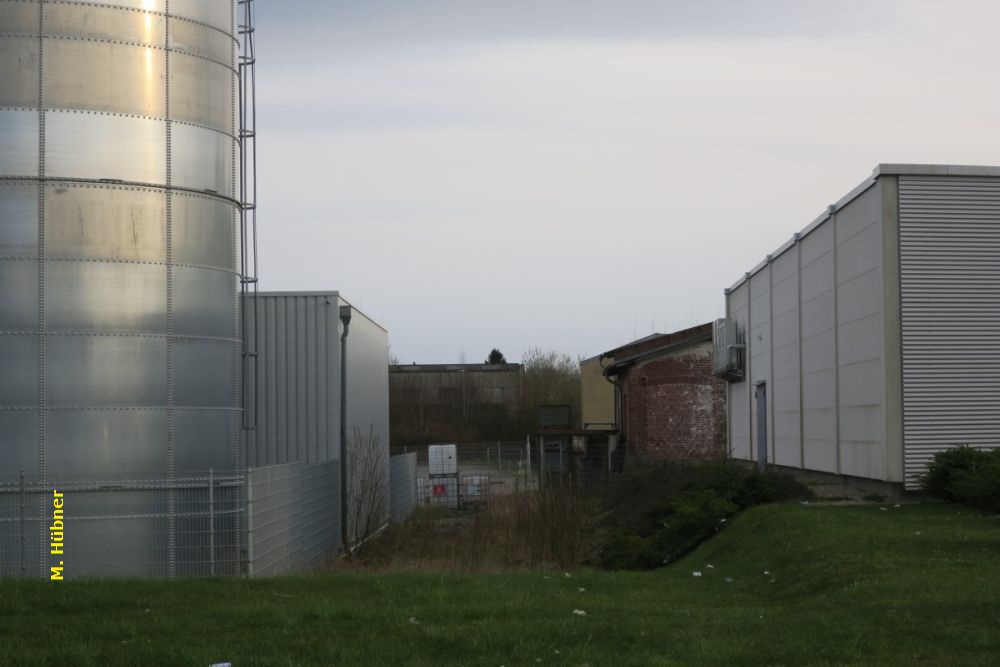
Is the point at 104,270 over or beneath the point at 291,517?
over

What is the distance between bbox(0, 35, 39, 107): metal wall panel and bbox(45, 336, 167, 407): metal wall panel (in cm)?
352

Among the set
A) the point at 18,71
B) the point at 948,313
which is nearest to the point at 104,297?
the point at 18,71

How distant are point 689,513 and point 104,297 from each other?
35.7 feet

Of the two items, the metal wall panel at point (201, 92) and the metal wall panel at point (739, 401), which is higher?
the metal wall panel at point (201, 92)

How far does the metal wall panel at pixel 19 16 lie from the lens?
703 inches

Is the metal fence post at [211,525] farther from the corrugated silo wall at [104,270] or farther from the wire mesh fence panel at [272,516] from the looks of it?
the wire mesh fence panel at [272,516]

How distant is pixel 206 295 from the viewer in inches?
749

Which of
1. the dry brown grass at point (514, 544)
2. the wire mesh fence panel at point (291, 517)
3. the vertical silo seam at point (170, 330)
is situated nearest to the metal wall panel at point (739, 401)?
the dry brown grass at point (514, 544)

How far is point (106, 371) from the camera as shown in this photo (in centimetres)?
1784

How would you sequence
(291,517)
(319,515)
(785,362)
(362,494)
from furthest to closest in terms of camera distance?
(785,362) < (362,494) < (319,515) < (291,517)

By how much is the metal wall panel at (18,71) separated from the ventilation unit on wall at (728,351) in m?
23.7

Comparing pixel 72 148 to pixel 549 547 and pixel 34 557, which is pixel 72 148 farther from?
pixel 549 547

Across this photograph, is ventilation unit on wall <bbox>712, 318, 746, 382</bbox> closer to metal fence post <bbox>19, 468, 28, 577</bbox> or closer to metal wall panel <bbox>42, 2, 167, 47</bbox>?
metal wall panel <bbox>42, 2, 167, 47</bbox>

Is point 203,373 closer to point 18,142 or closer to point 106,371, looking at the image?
point 106,371
